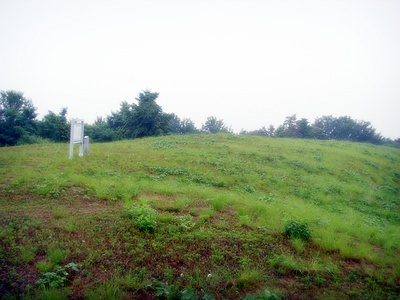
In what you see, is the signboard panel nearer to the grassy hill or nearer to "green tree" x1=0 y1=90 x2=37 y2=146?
the grassy hill

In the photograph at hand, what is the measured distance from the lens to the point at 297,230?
18.0 ft

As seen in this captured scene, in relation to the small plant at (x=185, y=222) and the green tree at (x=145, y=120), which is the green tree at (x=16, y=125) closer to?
the green tree at (x=145, y=120)

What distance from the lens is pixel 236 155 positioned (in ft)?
50.4

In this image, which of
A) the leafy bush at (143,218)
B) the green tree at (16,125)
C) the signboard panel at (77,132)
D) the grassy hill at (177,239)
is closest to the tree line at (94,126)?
the green tree at (16,125)

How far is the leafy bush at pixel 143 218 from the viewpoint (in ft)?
16.7

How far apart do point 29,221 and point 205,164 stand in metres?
8.16

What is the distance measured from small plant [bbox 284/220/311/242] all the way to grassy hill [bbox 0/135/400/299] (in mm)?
22

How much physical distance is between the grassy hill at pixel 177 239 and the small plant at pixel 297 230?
0.02 m

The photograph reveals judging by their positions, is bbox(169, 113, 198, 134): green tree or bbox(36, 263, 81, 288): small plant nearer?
bbox(36, 263, 81, 288): small plant

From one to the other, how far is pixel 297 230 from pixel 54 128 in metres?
32.3

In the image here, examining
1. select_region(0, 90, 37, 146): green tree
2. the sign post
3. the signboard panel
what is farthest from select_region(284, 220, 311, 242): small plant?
select_region(0, 90, 37, 146): green tree

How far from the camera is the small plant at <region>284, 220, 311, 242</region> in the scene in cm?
543

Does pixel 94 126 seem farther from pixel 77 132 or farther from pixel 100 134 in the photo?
pixel 77 132

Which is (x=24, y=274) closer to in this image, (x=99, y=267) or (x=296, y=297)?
(x=99, y=267)
